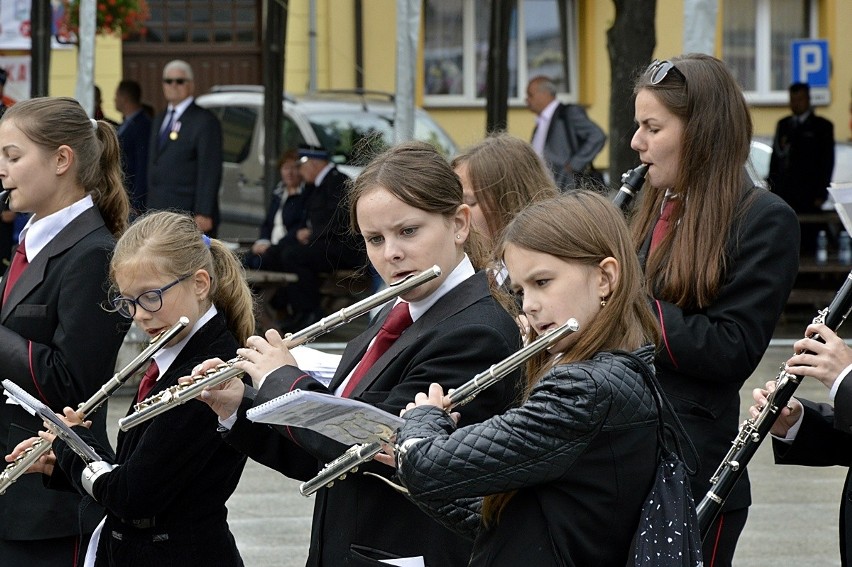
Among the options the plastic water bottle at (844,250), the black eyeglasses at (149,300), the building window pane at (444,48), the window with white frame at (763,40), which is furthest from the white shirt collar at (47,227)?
the window with white frame at (763,40)

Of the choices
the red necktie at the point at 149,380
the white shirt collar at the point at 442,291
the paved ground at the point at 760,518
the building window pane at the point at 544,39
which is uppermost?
the building window pane at the point at 544,39

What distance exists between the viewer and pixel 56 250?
3.64m

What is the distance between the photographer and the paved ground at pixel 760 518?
18.3 feet

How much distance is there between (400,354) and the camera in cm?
284

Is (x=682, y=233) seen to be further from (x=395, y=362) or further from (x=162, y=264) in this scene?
(x=162, y=264)

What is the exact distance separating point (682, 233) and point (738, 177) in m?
0.20

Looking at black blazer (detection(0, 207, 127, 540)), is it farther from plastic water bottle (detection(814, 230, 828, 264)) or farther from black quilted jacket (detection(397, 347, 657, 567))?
plastic water bottle (detection(814, 230, 828, 264))

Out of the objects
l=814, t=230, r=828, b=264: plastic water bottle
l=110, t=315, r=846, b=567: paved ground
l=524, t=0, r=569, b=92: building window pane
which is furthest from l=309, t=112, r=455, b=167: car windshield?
l=524, t=0, r=569, b=92: building window pane

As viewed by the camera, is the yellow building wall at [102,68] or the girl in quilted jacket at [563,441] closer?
the girl in quilted jacket at [563,441]

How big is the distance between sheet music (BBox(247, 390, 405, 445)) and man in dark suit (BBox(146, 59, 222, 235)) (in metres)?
7.66

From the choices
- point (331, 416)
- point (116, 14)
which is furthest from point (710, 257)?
point (116, 14)

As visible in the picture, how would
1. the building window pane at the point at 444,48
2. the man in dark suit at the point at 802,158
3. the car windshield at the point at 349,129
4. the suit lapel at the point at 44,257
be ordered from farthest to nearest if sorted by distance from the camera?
the building window pane at the point at 444,48, the man in dark suit at the point at 802,158, the car windshield at the point at 349,129, the suit lapel at the point at 44,257

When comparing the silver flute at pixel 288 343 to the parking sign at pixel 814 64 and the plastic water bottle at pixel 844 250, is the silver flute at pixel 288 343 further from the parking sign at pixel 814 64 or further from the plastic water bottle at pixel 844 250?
the parking sign at pixel 814 64

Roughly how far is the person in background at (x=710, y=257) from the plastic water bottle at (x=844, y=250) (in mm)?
8495
